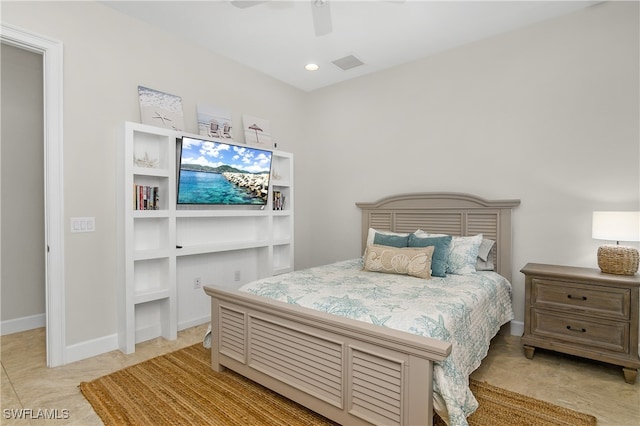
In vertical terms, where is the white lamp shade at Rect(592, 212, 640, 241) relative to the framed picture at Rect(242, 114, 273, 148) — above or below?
below

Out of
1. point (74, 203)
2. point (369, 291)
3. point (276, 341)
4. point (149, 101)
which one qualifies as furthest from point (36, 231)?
point (369, 291)

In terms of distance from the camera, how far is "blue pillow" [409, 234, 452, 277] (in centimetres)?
294

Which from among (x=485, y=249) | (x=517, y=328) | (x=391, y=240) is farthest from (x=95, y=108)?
(x=517, y=328)

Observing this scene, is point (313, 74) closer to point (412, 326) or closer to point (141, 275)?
point (141, 275)

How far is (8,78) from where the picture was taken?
3.30m

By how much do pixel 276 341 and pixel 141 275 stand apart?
1.67 meters

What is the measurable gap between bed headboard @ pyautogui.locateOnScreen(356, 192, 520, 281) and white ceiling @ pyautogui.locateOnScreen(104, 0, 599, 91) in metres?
1.61

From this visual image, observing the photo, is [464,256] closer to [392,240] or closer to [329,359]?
[392,240]

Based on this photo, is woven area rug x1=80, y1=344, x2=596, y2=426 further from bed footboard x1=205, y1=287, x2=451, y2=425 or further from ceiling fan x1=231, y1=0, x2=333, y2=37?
ceiling fan x1=231, y1=0, x2=333, y2=37

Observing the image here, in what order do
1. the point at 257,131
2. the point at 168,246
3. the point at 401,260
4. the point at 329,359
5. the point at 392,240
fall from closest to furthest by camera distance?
the point at 329,359 → the point at 401,260 → the point at 168,246 → the point at 392,240 → the point at 257,131

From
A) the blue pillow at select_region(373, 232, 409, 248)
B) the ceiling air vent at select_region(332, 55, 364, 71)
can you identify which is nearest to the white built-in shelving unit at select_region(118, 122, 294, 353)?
the blue pillow at select_region(373, 232, 409, 248)

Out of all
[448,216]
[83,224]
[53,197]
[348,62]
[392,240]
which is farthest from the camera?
[348,62]

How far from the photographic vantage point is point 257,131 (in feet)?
13.6

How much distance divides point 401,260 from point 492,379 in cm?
108
